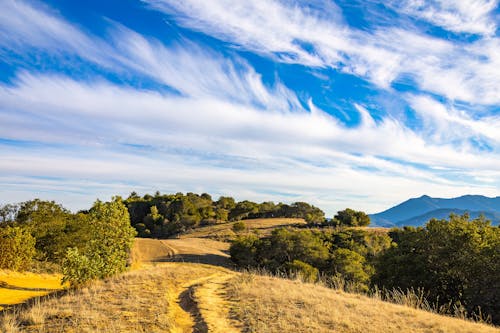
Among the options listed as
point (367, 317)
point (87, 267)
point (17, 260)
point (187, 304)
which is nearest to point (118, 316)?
point (187, 304)

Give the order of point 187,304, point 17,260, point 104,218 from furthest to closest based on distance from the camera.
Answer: point 17,260 < point 104,218 < point 187,304

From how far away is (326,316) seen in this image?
10.5 m

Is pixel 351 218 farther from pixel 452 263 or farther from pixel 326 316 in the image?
pixel 326 316

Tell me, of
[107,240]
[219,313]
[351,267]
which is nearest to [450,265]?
[219,313]

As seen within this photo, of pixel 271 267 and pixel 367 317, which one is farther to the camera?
pixel 271 267

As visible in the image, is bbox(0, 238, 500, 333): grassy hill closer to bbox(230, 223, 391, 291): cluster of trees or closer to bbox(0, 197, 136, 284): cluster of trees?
bbox(0, 197, 136, 284): cluster of trees

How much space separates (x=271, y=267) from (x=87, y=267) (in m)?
27.4

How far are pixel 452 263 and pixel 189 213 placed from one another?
253 feet

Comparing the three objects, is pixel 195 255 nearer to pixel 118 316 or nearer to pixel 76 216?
pixel 76 216

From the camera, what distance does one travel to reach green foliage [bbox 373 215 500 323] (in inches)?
669

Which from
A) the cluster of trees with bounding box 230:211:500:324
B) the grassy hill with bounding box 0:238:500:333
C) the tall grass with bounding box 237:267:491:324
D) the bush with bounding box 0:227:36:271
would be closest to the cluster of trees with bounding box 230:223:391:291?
the cluster of trees with bounding box 230:211:500:324

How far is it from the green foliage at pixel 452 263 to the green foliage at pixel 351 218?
56189 millimetres

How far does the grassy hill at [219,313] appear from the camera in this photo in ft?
31.7

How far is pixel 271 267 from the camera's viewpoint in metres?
42.4
